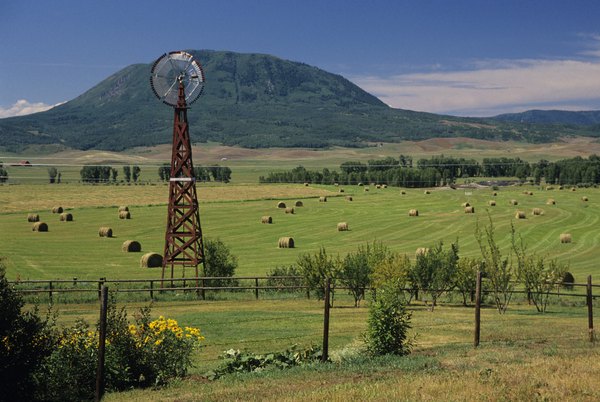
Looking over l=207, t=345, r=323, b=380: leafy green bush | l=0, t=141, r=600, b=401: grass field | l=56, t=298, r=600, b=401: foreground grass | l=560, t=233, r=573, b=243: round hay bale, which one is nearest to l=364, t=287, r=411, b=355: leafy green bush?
l=56, t=298, r=600, b=401: foreground grass

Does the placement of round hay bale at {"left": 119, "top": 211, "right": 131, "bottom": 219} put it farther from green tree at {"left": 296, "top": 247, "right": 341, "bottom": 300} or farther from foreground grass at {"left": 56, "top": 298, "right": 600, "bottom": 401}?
foreground grass at {"left": 56, "top": 298, "right": 600, "bottom": 401}

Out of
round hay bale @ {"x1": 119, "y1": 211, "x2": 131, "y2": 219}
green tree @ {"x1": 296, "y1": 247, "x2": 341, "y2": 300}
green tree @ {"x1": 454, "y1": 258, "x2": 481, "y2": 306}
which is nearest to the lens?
green tree @ {"x1": 296, "y1": 247, "x2": 341, "y2": 300}

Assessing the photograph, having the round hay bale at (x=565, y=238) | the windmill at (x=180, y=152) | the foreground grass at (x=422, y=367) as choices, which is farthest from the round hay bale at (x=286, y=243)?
the foreground grass at (x=422, y=367)

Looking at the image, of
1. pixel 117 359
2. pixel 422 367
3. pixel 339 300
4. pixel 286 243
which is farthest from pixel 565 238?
pixel 117 359

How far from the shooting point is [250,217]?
93.4m

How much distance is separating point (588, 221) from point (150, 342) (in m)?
76.8

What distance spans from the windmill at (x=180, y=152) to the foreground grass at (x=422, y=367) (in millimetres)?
Answer: 18238

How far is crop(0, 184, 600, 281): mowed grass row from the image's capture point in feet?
189

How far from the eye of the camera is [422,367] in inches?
637

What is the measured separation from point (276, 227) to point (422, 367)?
67241 millimetres

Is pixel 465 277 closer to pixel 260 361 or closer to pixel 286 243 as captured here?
pixel 260 361

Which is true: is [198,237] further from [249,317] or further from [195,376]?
[195,376]

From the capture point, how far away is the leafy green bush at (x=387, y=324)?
17.8 metres

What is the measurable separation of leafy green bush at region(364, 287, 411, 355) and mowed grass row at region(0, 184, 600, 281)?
33.9 m
